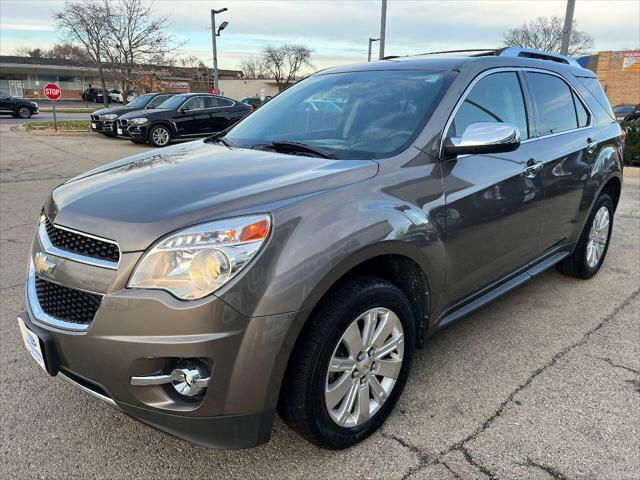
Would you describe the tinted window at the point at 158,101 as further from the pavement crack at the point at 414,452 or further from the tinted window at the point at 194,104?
the pavement crack at the point at 414,452

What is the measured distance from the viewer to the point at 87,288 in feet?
6.41

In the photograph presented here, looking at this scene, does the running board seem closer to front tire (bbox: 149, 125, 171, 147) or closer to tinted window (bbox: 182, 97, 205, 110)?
front tire (bbox: 149, 125, 171, 147)

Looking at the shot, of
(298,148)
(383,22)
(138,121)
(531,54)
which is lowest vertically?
(138,121)

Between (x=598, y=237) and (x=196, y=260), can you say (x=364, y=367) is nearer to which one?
(x=196, y=260)

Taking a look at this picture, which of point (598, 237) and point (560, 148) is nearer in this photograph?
point (560, 148)

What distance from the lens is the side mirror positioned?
2555 mm

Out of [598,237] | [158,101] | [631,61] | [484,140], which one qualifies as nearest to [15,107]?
[158,101]

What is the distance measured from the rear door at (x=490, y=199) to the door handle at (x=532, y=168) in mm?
13

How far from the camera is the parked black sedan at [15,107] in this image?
1156 inches

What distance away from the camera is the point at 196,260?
1.85 m

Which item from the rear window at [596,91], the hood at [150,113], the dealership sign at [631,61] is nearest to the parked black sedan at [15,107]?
the hood at [150,113]

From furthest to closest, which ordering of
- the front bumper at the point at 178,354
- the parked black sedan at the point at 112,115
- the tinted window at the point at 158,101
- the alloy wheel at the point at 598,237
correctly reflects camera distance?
1. the tinted window at the point at 158,101
2. the parked black sedan at the point at 112,115
3. the alloy wheel at the point at 598,237
4. the front bumper at the point at 178,354

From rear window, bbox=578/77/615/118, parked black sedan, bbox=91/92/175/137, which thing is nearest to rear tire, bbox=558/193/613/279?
rear window, bbox=578/77/615/118

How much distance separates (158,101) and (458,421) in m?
16.8
